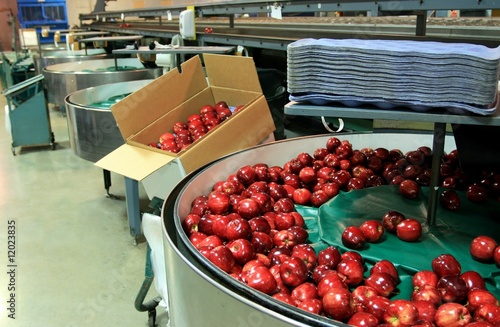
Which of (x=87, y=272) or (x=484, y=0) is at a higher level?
(x=484, y=0)

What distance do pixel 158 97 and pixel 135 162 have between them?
516 mm

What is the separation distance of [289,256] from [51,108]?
324 inches

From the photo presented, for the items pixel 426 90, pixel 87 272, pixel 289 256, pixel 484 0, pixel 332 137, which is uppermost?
pixel 484 0

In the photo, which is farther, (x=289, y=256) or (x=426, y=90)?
(x=289, y=256)

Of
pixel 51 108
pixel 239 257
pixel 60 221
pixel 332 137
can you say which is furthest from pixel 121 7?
pixel 239 257

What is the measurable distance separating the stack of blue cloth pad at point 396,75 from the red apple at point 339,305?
1.65ft

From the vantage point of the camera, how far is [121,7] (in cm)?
1253

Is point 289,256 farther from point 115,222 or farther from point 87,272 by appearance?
point 115,222

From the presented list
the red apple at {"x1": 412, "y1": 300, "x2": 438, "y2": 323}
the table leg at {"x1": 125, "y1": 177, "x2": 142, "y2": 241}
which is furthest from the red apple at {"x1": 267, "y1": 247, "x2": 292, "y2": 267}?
the table leg at {"x1": 125, "y1": 177, "x2": 142, "y2": 241}

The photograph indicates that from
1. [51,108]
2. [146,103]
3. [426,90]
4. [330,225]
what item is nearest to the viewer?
[426,90]

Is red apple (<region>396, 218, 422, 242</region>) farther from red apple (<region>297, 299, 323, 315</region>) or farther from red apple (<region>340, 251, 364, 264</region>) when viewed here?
red apple (<region>297, 299, 323, 315</region>)

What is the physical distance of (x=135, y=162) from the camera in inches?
96.0

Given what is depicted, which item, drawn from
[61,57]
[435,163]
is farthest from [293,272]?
[61,57]

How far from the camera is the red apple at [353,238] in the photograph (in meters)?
1.51
